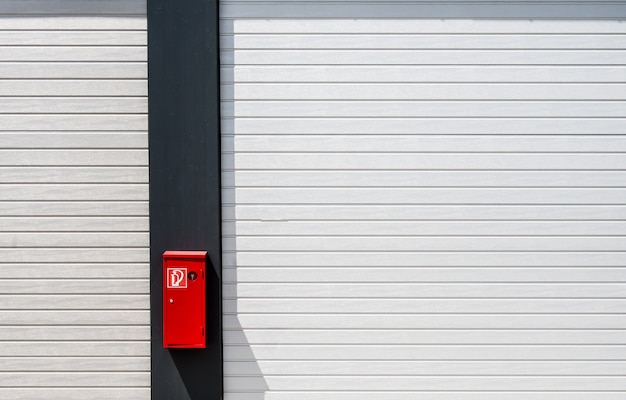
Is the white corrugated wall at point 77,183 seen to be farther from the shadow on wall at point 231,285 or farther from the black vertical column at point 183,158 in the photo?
the shadow on wall at point 231,285

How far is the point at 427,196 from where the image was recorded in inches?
118

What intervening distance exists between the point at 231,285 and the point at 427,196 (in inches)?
51.3

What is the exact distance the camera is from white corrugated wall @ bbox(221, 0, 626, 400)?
2.97 meters

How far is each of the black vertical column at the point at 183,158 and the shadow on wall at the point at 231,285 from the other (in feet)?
0.22

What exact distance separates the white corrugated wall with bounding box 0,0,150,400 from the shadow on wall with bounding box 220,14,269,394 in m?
0.47

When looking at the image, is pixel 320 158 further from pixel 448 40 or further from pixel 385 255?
pixel 448 40

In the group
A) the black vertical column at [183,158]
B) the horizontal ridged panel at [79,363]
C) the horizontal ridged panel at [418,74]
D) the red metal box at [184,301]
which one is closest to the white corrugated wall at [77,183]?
the horizontal ridged panel at [79,363]

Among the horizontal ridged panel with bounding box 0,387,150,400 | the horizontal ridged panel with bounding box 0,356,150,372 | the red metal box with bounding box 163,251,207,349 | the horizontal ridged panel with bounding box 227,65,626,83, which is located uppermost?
the horizontal ridged panel with bounding box 227,65,626,83

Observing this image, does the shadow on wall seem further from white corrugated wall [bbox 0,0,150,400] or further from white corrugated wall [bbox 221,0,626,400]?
white corrugated wall [bbox 0,0,150,400]

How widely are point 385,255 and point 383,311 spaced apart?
339 millimetres

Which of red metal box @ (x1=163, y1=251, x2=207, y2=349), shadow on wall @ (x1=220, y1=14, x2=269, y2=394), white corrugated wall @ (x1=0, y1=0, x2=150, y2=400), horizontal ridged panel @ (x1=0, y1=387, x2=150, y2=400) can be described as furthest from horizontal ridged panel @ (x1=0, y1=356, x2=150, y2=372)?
shadow on wall @ (x1=220, y1=14, x2=269, y2=394)

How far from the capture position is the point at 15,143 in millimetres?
2982

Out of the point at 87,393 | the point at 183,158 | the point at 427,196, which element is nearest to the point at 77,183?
the point at 183,158

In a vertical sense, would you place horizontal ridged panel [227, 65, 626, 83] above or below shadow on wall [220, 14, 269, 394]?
above
